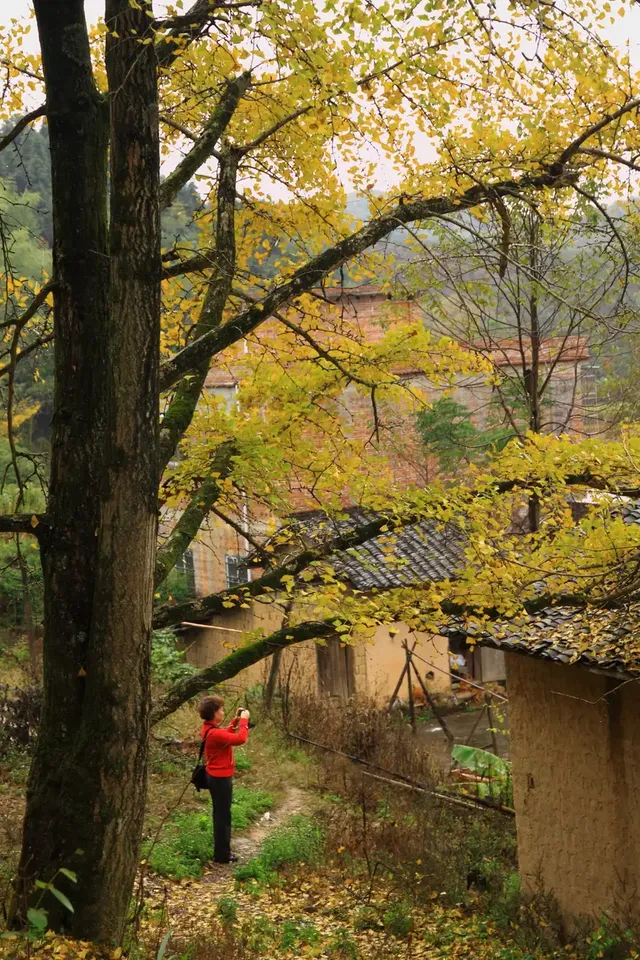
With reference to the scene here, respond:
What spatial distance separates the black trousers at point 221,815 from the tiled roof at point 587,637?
3052 millimetres

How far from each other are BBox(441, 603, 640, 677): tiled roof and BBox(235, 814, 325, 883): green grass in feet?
11.9

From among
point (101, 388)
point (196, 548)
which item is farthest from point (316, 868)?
point (196, 548)

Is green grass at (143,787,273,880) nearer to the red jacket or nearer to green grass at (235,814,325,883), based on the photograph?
green grass at (235,814,325,883)

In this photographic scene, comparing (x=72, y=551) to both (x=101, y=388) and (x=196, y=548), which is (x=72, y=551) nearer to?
(x=101, y=388)

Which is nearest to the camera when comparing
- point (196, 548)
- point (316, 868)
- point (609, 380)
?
point (316, 868)

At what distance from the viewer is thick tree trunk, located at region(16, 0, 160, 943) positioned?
17.2 ft

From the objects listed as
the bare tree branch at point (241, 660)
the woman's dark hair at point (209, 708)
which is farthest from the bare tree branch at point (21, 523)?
the woman's dark hair at point (209, 708)

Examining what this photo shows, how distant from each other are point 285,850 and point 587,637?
4.95 metres

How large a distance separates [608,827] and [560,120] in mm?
6288

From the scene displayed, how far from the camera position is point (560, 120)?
22.8 ft

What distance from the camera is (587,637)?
689 cm

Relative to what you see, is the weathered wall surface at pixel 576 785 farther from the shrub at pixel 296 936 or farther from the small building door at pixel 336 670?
the small building door at pixel 336 670

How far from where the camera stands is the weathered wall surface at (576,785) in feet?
27.5

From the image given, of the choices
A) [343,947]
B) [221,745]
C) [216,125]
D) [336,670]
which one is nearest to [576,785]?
[343,947]
